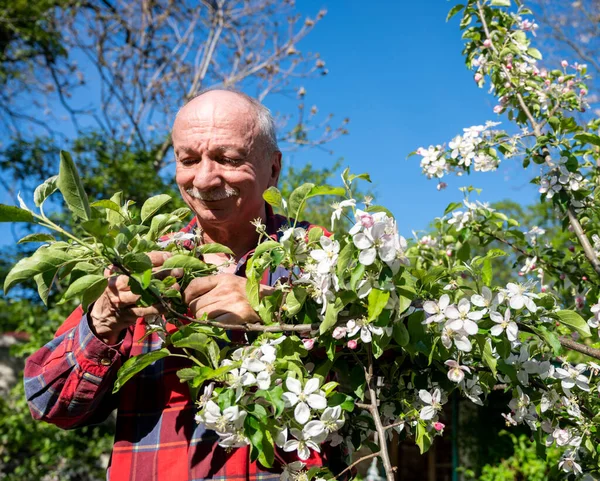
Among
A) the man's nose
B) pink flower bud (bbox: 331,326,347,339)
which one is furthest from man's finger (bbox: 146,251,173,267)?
the man's nose

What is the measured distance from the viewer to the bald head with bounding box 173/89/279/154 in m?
1.67

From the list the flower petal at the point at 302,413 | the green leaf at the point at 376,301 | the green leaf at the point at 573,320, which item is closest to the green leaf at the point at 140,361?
the flower petal at the point at 302,413

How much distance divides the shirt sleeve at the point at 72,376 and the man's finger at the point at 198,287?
0.35 meters

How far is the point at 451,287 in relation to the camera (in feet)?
3.67

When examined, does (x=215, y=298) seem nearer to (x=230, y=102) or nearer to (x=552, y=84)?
(x=230, y=102)

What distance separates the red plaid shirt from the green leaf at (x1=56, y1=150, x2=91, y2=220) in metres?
0.54

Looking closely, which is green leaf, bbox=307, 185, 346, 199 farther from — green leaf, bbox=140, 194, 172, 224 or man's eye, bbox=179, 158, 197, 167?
man's eye, bbox=179, 158, 197, 167

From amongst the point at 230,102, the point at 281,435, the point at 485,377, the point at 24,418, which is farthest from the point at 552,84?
the point at 24,418

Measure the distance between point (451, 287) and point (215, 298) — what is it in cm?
46

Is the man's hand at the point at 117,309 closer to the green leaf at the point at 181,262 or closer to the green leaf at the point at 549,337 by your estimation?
the green leaf at the point at 181,262

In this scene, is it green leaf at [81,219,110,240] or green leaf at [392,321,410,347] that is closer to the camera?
green leaf at [81,219,110,240]

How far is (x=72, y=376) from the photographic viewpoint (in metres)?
1.38

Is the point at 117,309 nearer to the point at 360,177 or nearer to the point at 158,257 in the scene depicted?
the point at 158,257

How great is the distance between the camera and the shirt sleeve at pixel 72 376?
134 centimetres
